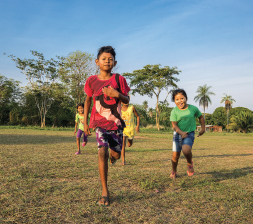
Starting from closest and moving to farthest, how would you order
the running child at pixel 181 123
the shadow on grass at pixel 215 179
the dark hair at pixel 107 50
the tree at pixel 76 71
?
the dark hair at pixel 107 50, the shadow on grass at pixel 215 179, the running child at pixel 181 123, the tree at pixel 76 71

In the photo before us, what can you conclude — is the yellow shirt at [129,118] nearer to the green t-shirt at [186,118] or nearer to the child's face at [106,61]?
the green t-shirt at [186,118]

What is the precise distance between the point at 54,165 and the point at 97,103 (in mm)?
2836

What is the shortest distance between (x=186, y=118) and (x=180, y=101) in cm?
36

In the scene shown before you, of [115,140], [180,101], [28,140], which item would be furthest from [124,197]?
[28,140]

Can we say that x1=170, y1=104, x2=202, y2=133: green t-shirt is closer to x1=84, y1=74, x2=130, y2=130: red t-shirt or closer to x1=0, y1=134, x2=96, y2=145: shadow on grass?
x1=84, y1=74, x2=130, y2=130: red t-shirt

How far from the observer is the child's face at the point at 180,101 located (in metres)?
4.46

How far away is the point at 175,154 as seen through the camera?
14.4 feet

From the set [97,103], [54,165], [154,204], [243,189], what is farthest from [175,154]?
[54,165]

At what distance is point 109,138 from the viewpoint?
10.6ft

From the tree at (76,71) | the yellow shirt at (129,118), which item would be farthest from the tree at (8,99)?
the yellow shirt at (129,118)

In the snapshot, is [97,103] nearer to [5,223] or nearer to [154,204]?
[154,204]

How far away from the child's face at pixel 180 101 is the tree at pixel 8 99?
38.5 m

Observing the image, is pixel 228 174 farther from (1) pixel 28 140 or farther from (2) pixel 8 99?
(2) pixel 8 99

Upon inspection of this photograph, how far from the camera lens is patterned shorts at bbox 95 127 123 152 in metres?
3.16
